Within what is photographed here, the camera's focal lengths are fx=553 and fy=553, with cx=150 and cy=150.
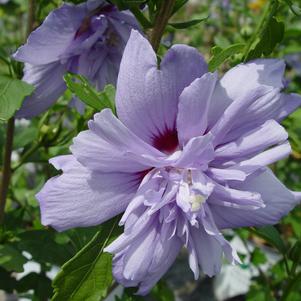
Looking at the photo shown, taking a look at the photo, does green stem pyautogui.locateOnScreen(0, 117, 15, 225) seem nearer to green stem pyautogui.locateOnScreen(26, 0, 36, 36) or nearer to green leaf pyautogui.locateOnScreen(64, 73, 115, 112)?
green stem pyautogui.locateOnScreen(26, 0, 36, 36)

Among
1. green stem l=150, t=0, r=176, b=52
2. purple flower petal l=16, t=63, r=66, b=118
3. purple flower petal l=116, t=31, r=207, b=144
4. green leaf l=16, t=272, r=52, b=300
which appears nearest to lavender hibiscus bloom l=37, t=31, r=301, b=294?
purple flower petal l=116, t=31, r=207, b=144

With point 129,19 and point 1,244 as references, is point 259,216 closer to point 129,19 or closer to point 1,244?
point 129,19

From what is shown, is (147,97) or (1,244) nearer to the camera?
(147,97)

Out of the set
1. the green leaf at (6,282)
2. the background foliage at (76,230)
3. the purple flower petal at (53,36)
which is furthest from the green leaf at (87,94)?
the green leaf at (6,282)

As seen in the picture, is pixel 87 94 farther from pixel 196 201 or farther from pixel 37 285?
pixel 37 285

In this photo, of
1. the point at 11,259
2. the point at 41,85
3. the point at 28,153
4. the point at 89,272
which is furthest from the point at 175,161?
the point at 28,153

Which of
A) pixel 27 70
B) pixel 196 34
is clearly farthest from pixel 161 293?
pixel 196 34

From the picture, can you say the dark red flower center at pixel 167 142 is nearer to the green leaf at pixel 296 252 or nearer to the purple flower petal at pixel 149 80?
the purple flower petal at pixel 149 80
